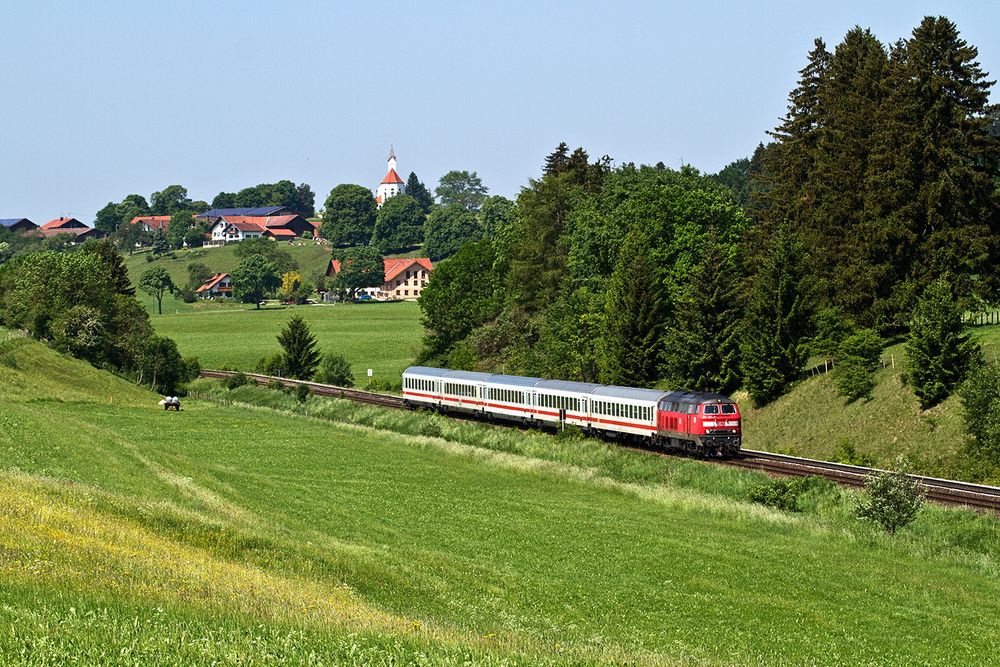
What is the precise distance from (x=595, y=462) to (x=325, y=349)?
94561mm

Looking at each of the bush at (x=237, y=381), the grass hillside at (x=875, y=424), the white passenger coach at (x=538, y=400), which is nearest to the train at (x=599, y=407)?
the white passenger coach at (x=538, y=400)

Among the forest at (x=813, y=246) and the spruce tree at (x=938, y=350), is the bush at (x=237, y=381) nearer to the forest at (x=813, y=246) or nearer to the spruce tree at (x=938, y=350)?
the forest at (x=813, y=246)

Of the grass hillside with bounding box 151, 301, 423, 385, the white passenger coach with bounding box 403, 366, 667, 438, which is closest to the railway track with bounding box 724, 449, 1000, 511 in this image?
the white passenger coach with bounding box 403, 366, 667, 438

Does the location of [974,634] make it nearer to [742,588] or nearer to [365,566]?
[742,588]

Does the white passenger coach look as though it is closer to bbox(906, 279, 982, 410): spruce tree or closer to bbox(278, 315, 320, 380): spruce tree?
bbox(906, 279, 982, 410): spruce tree

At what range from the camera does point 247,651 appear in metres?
16.8

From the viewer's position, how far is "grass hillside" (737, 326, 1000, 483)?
184ft

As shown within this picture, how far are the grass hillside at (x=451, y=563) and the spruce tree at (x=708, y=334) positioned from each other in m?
13.0

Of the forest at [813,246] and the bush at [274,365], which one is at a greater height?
the forest at [813,246]

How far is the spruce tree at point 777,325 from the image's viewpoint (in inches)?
2854

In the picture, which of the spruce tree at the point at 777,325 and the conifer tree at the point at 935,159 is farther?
the spruce tree at the point at 777,325

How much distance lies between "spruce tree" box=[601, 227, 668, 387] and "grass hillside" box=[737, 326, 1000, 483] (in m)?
6.77

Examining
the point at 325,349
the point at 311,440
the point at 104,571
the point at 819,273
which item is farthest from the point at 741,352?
the point at 325,349

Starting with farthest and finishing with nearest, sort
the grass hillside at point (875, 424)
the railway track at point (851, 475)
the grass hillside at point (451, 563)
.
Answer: the grass hillside at point (875, 424), the railway track at point (851, 475), the grass hillside at point (451, 563)
